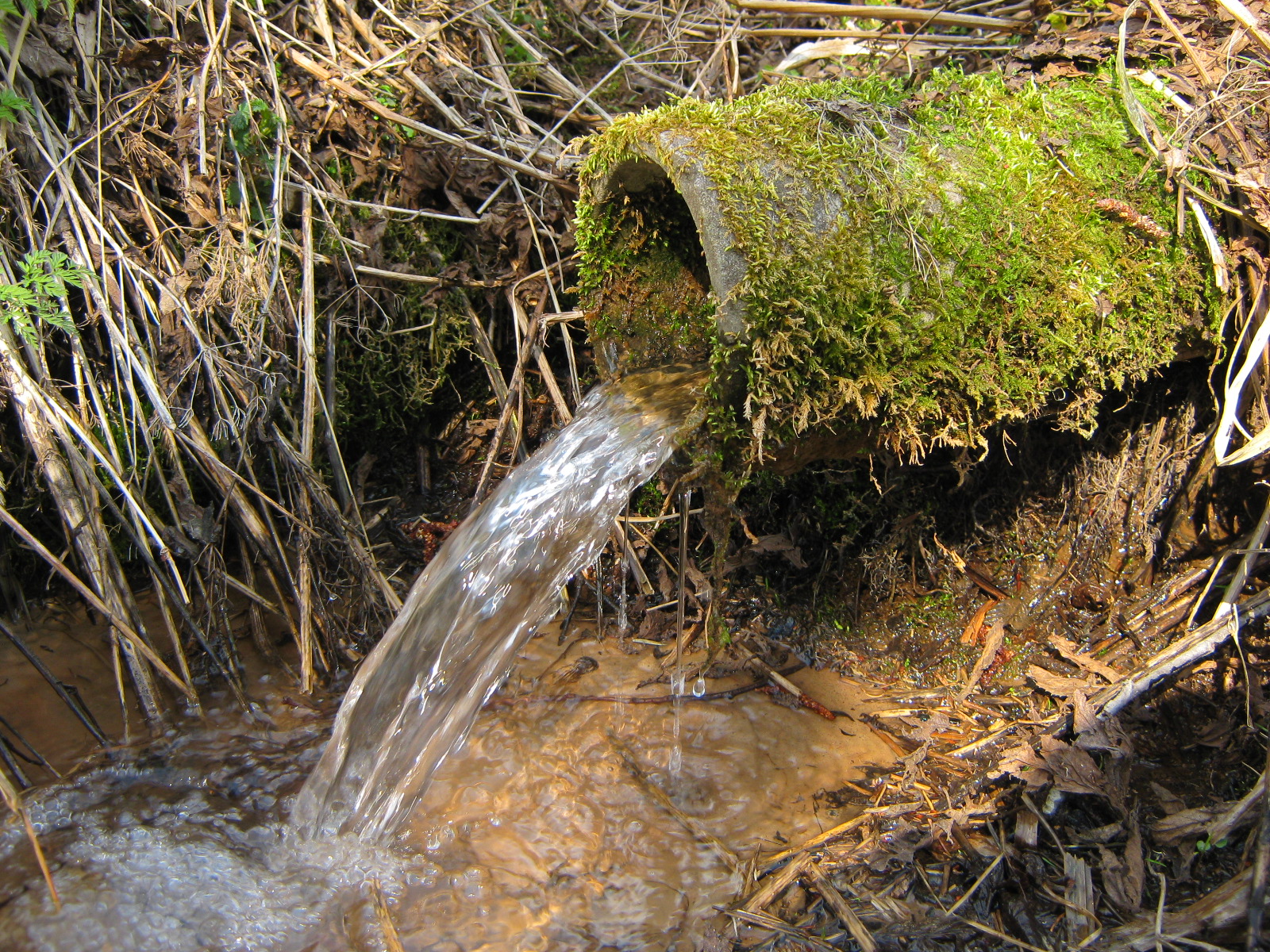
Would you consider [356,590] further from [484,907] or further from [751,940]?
[751,940]

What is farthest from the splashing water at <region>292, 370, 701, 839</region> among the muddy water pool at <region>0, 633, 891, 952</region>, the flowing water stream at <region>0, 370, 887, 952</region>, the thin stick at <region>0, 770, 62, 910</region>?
the thin stick at <region>0, 770, 62, 910</region>

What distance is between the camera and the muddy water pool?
7.18 feet

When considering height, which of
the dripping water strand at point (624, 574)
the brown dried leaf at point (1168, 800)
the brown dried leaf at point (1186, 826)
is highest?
the dripping water strand at point (624, 574)

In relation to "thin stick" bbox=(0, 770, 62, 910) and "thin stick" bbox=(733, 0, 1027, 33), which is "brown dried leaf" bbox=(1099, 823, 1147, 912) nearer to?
"thin stick" bbox=(0, 770, 62, 910)

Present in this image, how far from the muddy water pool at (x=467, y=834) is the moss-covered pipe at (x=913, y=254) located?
110 cm

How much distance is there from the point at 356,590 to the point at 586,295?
148 centimetres

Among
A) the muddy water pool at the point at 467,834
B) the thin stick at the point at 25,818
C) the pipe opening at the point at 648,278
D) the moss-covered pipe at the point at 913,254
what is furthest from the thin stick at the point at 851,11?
the thin stick at the point at 25,818

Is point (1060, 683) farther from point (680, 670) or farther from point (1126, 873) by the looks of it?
point (680, 670)

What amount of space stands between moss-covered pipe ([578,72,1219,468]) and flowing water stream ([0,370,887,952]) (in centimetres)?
53

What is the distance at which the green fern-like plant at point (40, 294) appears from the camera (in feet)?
9.43

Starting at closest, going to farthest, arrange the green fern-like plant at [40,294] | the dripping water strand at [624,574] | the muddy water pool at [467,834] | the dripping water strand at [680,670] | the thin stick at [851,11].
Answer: the muddy water pool at [467,834], the dripping water strand at [680,670], the green fern-like plant at [40,294], the thin stick at [851,11], the dripping water strand at [624,574]

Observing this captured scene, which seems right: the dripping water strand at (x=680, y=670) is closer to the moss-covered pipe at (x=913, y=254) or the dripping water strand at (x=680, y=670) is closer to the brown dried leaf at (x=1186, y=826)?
the moss-covered pipe at (x=913, y=254)

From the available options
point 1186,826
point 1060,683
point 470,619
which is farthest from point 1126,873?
point 470,619

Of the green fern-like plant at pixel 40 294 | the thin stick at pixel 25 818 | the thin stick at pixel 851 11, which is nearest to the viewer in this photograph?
the thin stick at pixel 25 818
